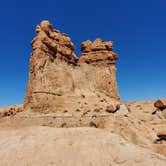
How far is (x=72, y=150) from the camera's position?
18.0 meters

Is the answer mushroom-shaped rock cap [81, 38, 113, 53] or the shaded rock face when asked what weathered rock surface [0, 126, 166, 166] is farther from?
mushroom-shaped rock cap [81, 38, 113, 53]

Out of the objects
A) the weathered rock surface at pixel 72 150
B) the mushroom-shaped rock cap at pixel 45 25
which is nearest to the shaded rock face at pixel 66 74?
the mushroom-shaped rock cap at pixel 45 25

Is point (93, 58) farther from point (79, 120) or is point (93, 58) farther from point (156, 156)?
point (156, 156)

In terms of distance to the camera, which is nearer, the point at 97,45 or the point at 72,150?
the point at 72,150

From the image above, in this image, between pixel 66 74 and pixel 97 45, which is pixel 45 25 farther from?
pixel 97 45

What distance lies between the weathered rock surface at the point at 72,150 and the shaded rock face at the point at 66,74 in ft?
25.1

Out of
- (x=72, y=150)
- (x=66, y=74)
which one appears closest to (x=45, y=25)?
(x=66, y=74)

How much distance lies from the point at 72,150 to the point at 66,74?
1593cm

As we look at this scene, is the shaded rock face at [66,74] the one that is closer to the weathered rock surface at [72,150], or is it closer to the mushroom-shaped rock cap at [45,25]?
the mushroom-shaped rock cap at [45,25]

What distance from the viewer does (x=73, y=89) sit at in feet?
109

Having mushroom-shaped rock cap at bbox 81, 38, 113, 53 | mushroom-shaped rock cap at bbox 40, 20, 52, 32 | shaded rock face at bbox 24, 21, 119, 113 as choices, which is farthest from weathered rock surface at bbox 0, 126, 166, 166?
mushroom-shaped rock cap at bbox 81, 38, 113, 53

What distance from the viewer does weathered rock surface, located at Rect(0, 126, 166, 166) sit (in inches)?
653

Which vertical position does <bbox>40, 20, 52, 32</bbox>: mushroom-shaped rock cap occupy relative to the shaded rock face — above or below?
above

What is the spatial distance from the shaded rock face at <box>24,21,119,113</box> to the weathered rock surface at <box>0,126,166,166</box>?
25.1 ft
